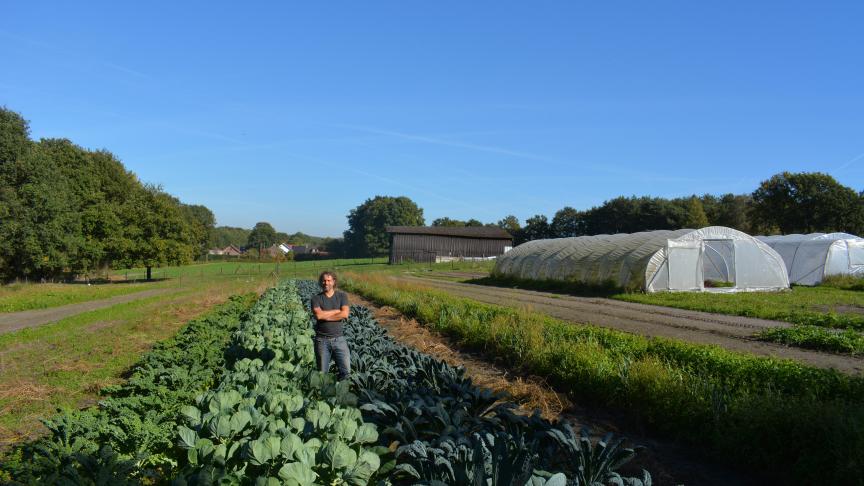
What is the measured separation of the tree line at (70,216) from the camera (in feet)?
121

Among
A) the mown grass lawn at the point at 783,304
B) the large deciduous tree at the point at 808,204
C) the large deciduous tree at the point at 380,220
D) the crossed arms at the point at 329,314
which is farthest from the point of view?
the large deciduous tree at the point at 380,220

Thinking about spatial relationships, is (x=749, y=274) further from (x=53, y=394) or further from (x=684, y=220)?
→ (x=684, y=220)

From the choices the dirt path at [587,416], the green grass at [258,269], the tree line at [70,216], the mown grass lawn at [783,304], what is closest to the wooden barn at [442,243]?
the green grass at [258,269]

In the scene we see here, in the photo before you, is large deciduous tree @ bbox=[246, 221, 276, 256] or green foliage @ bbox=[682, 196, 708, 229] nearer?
green foliage @ bbox=[682, 196, 708, 229]

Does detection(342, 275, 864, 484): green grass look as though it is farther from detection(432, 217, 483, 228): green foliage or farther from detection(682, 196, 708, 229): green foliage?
detection(432, 217, 483, 228): green foliage

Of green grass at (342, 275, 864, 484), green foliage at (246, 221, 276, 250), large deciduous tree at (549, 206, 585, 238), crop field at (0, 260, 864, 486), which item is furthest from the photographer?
green foliage at (246, 221, 276, 250)

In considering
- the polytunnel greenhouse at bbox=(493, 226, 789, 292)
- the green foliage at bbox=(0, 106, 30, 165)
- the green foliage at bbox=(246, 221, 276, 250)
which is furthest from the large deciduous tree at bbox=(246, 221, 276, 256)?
the polytunnel greenhouse at bbox=(493, 226, 789, 292)

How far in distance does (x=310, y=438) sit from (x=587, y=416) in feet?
13.5

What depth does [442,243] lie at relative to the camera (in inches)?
2665

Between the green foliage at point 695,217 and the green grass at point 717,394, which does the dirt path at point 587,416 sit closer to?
the green grass at point 717,394

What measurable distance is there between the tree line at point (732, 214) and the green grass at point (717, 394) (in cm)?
5549

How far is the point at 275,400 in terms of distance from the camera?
502 centimetres

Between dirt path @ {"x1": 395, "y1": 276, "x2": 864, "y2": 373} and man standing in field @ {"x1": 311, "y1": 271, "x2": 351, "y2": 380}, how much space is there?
751cm

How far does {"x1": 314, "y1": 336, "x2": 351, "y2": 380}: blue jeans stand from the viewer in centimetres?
740
